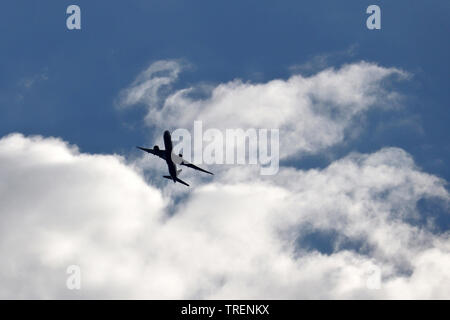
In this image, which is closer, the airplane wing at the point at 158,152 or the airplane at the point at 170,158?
the airplane at the point at 170,158

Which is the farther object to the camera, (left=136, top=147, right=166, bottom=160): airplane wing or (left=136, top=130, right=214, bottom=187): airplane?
(left=136, top=147, right=166, bottom=160): airplane wing
